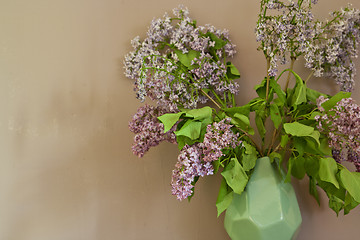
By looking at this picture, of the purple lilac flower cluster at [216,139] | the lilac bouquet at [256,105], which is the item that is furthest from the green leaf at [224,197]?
the purple lilac flower cluster at [216,139]

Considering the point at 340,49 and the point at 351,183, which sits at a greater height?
the point at 340,49

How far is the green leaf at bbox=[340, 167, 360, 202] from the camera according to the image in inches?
37.1

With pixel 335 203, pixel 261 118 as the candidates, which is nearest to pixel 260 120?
pixel 261 118

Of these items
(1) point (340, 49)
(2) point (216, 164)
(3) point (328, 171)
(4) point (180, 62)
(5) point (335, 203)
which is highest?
(4) point (180, 62)

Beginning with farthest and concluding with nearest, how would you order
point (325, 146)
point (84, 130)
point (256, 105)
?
point (84, 130)
point (256, 105)
point (325, 146)

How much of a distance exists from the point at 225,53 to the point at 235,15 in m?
0.15

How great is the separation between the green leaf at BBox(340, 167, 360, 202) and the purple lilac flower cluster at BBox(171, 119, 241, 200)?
0.28m

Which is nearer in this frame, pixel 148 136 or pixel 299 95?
pixel 299 95

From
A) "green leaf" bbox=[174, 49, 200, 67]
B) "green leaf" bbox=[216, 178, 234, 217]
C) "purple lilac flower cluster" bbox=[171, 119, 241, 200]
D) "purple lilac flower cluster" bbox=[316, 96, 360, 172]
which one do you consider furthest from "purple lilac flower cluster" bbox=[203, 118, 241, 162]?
"green leaf" bbox=[174, 49, 200, 67]

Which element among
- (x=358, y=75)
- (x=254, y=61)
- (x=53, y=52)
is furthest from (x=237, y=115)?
(x=53, y=52)

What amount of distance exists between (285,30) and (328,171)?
0.41 metres

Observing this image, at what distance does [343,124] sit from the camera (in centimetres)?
93

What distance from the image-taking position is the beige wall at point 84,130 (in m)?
1.40

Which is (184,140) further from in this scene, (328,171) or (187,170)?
(328,171)
